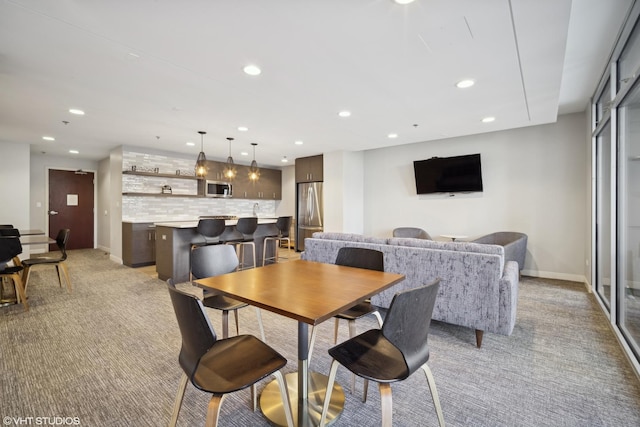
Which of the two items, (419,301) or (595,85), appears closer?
(419,301)

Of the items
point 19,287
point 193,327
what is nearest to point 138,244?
point 19,287

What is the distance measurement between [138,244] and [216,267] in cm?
431

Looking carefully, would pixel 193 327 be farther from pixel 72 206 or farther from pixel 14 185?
pixel 72 206

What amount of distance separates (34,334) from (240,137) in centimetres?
378

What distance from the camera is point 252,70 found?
2674 mm

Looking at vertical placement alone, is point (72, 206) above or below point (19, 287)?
above

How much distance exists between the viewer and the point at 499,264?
248cm

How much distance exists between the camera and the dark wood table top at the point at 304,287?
130cm

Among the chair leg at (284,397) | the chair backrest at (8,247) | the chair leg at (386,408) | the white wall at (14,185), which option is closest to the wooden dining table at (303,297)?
the chair leg at (284,397)

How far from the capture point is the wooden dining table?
4.41 ft

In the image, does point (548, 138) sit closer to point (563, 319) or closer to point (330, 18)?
point (563, 319)

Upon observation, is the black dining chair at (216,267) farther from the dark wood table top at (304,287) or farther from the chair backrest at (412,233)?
the chair backrest at (412,233)

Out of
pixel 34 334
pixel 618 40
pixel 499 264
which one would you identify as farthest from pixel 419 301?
pixel 34 334

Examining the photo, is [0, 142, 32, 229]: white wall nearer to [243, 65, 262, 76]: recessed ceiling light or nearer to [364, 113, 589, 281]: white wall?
[243, 65, 262, 76]: recessed ceiling light
